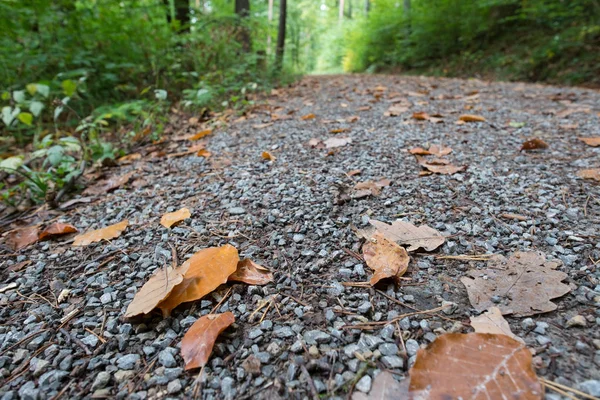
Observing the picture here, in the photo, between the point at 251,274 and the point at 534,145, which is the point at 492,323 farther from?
the point at 534,145

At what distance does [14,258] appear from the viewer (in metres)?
1.45

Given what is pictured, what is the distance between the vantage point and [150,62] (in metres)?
4.25

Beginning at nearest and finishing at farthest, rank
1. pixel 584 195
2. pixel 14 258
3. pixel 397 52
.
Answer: pixel 14 258 → pixel 584 195 → pixel 397 52

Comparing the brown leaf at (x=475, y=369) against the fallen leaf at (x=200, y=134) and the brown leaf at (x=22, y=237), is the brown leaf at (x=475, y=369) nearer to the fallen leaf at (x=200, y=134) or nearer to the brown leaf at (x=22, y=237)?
the brown leaf at (x=22, y=237)

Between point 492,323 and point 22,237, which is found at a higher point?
point 492,323

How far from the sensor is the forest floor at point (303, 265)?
0.84 meters

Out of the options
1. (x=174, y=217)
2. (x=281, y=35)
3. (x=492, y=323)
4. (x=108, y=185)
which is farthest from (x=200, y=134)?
(x=281, y=35)

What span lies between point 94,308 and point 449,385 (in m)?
1.07

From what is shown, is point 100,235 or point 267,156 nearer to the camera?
point 100,235

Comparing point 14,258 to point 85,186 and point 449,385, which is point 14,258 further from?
point 449,385

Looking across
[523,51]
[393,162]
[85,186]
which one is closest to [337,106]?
[393,162]

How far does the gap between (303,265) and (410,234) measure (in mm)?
448

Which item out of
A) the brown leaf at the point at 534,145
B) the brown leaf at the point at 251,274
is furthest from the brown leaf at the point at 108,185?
the brown leaf at the point at 534,145

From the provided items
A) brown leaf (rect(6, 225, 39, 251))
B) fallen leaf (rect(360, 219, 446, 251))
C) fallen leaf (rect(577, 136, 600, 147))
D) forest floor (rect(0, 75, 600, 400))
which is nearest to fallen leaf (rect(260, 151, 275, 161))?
forest floor (rect(0, 75, 600, 400))
